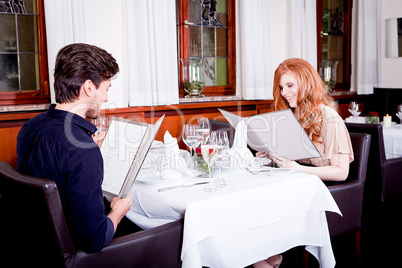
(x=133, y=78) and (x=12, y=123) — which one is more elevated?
(x=133, y=78)

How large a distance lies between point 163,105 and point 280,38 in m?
2.01

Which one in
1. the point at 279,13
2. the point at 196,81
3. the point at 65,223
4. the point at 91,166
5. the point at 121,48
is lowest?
the point at 65,223

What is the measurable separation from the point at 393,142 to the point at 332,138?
1.77 m

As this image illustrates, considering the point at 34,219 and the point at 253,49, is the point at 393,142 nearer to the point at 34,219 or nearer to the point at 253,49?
the point at 253,49

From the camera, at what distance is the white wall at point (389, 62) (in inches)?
239

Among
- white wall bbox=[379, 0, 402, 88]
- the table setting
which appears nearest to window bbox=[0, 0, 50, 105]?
the table setting

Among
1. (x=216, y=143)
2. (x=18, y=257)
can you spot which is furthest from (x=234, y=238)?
(x=18, y=257)

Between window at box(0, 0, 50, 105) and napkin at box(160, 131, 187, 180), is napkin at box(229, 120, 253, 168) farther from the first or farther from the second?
window at box(0, 0, 50, 105)

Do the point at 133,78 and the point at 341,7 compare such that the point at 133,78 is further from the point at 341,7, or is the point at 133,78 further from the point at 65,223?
the point at 341,7

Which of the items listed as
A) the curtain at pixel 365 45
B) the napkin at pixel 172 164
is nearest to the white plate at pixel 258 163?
the napkin at pixel 172 164

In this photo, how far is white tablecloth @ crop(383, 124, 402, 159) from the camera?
3492 millimetres

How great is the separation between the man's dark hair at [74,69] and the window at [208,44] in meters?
2.98

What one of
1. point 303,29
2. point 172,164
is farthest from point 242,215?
point 303,29

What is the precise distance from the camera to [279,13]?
506 centimetres
